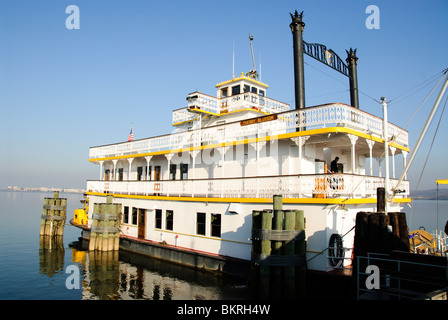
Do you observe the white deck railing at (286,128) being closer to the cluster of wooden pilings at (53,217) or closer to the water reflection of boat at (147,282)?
the water reflection of boat at (147,282)

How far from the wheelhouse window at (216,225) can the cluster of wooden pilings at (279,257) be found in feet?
12.1

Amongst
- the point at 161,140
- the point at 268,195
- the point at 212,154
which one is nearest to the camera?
the point at 268,195

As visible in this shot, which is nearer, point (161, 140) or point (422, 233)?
point (422, 233)

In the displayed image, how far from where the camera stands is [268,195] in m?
13.0

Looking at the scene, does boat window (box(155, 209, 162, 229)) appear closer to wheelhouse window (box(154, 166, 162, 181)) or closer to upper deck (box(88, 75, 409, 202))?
upper deck (box(88, 75, 409, 202))

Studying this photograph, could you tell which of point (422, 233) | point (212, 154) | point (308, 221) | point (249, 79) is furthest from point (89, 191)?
point (422, 233)

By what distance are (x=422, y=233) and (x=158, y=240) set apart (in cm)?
1263

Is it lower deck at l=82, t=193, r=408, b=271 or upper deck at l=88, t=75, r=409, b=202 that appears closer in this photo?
lower deck at l=82, t=193, r=408, b=271

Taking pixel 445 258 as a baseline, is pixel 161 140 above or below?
above

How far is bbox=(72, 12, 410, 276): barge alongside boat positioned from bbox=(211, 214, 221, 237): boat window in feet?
0.14

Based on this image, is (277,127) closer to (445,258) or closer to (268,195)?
(268,195)

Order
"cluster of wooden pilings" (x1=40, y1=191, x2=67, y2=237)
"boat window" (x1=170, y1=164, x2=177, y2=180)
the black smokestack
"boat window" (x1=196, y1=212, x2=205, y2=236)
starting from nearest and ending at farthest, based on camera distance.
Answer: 1. the black smokestack
2. "boat window" (x1=196, y1=212, x2=205, y2=236)
3. "boat window" (x1=170, y1=164, x2=177, y2=180)
4. "cluster of wooden pilings" (x1=40, y1=191, x2=67, y2=237)

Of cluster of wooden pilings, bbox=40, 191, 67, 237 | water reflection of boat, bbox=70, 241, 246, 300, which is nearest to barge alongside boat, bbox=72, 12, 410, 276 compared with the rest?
water reflection of boat, bbox=70, 241, 246, 300

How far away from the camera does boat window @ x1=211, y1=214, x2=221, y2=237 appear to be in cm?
1447
